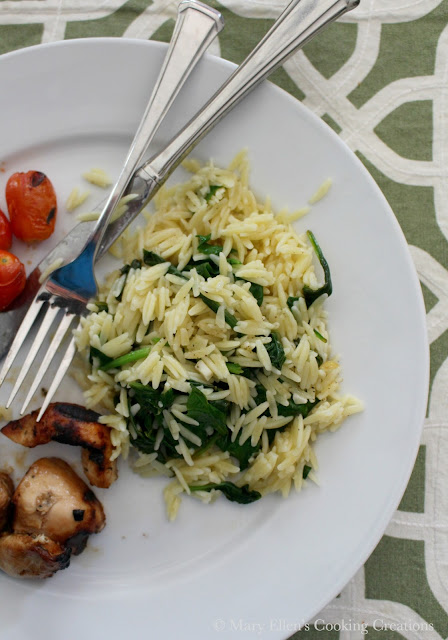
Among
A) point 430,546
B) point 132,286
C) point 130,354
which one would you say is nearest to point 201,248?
point 132,286

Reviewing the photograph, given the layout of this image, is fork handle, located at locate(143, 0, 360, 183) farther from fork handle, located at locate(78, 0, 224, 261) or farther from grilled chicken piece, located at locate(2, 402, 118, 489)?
grilled chicken piece, located at locate(2, 402, 118, 489)

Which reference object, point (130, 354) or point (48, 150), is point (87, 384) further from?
point (48, 150)

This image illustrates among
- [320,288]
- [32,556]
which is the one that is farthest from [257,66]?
[32,556]

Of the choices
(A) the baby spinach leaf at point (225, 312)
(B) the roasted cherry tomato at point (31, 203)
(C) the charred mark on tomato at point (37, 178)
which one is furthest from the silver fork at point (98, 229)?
(A) the baby spinach leaf at point (225, 312)

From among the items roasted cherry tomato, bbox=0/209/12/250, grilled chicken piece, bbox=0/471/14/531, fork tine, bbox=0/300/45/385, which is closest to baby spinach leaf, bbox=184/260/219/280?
fork tine, bbox=0/300/45/385

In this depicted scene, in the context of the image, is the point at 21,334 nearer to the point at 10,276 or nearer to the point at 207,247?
the point at 10,276

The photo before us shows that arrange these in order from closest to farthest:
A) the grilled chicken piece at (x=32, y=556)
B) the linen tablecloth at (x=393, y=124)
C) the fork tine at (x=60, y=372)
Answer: the grilled chicken piece at (x=32, y=556) → the fork tine at (x=60, y=372) → the linen tablecloth at (x=393, y=124)

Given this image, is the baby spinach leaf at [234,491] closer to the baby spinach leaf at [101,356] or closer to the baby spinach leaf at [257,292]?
the baby spinach leaf at [101,356]
